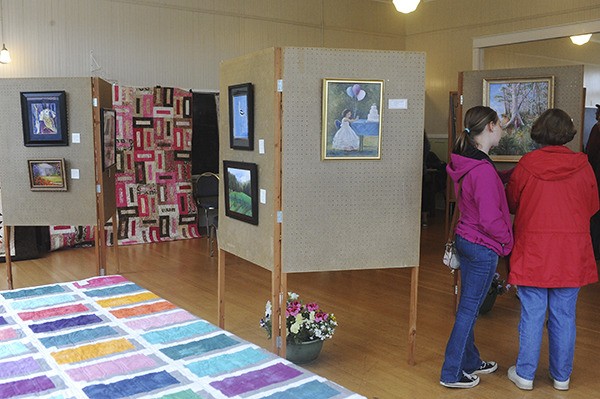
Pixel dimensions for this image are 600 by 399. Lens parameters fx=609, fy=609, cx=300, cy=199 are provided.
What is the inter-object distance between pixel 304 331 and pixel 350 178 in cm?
106

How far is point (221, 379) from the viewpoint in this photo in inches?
101

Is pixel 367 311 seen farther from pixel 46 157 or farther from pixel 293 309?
pixel 46 157

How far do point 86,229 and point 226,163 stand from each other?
4.58m

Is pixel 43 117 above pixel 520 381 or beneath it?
above

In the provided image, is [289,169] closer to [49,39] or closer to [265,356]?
Answer: [265,356]

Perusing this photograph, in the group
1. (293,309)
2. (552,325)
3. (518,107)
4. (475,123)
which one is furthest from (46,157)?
(552,325)

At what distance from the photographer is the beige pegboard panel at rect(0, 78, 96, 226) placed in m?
5.68

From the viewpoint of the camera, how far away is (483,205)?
133 inches

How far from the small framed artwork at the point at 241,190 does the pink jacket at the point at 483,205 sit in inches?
48.0

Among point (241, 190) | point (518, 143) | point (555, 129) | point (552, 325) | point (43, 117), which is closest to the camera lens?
point (555, 129)

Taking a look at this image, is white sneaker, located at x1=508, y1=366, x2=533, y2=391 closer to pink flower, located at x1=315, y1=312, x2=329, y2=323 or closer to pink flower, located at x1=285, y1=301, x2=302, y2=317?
pink flower, located at x1=315, y1=312, x2=329, y2=323

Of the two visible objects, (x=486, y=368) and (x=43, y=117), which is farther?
(x=43, y=117)

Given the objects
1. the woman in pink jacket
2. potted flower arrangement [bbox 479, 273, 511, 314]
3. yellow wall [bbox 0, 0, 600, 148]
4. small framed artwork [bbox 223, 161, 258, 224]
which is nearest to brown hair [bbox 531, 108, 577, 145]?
the woman in pink jacket

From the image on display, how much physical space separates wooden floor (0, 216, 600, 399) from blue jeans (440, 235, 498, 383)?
6.8 inches
